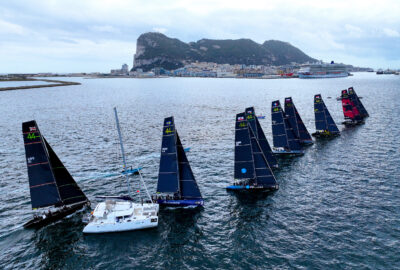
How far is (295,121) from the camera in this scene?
6381cm

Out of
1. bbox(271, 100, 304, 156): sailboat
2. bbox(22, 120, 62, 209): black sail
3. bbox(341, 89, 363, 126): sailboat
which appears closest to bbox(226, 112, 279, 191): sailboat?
bbox(271, 100, 304, 156): sailboat

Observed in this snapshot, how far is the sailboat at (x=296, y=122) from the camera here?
Answer: 6378 centimetres

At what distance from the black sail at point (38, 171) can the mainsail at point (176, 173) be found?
13.9 meters

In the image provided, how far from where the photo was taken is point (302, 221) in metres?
32.7

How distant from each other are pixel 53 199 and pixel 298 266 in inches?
1196

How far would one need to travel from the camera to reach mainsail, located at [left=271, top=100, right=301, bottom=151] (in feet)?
187

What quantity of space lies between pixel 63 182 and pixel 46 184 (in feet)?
6.53

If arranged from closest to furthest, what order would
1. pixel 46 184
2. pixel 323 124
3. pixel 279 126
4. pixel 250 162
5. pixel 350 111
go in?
1. pixel 46 184
2. pixel 250 162
3. pixel 279 126
4. pixel 323 124
5. pixel 350 111

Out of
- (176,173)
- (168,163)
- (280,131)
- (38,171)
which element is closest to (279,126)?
(280,131)

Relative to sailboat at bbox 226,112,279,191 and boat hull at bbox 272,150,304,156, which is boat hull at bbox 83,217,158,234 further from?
boat hull at bbox 272,150,304,156

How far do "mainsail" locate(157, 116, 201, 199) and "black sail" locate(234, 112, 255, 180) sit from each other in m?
8.70

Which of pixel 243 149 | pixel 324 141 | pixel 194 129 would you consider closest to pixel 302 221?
pixel 243 149

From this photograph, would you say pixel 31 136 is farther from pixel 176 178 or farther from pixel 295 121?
pixel 295 121

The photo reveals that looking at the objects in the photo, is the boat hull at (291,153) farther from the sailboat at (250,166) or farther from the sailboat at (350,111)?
the sailboat at (350,111)
